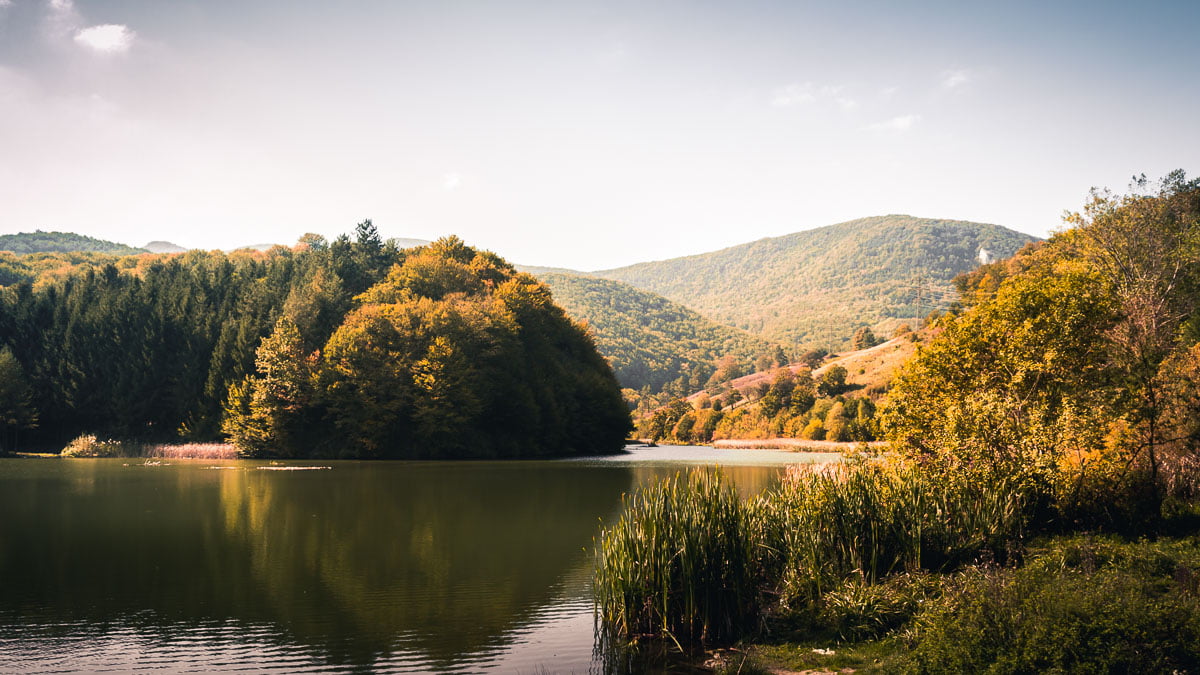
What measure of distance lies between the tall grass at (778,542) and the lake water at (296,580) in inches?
58.1

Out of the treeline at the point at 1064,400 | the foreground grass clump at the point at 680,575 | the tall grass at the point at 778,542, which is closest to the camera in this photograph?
the foreground grass clump at the point at 680,575

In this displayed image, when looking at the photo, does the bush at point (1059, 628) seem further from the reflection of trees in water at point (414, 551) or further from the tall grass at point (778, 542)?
the reflection of trees in water at point (414, 551)

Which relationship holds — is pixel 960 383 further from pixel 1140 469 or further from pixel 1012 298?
pixel 1140 469

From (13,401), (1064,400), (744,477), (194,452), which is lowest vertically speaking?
(744,477)

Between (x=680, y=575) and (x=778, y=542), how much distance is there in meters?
3.20

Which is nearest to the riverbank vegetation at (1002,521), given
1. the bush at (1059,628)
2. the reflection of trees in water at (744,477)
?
the bush at (1059,628)

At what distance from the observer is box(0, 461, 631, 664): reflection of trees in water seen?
48.3 feet

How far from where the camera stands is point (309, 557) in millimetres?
21016

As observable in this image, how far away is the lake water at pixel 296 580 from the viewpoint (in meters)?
12.7

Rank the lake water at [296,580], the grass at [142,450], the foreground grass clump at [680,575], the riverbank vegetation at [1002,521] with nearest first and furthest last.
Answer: the riverbank vegetation at [1002,521]
the lake water at [296,580]
the foreground grass clump at [680,575]
the grass at [142,450]

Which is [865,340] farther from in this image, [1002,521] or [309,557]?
[309,557]

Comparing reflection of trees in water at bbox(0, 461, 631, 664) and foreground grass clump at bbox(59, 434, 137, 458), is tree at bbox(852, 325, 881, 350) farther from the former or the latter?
reflection of trees in water at bbox(0, 461, 631, 664)

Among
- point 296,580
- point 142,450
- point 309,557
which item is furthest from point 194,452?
point 296,580

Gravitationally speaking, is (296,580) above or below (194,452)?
above
